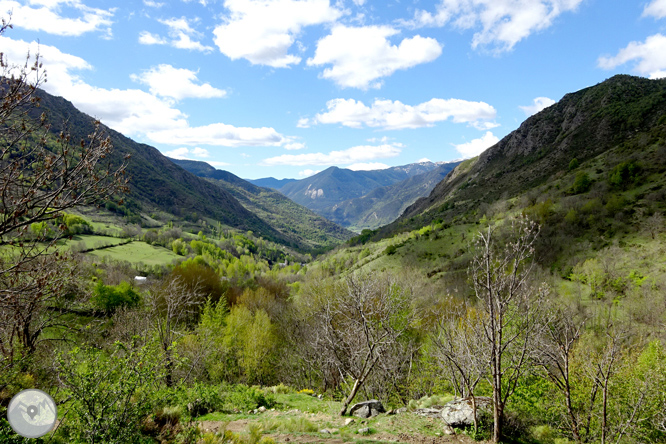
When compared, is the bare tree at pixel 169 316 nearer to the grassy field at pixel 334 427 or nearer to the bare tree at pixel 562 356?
the grassy field at pixel 334 427

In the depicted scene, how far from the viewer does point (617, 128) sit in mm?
82562

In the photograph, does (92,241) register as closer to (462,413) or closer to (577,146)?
(462,413)

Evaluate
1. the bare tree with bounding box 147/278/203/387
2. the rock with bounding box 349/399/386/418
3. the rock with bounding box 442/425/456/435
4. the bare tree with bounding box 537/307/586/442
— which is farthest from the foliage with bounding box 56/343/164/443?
the bare tree with bounding box 537/307/586/442

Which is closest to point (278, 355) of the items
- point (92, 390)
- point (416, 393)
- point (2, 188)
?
point (416, 393)

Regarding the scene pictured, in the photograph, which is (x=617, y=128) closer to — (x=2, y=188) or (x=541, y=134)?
(x=541, y=134)

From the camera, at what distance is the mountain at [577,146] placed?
58788 millimetres

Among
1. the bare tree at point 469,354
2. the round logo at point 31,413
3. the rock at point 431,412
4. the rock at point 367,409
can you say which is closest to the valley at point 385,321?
the bare tree at point 469,354

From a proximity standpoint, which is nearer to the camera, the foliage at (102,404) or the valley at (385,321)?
the foliage at (102,404)

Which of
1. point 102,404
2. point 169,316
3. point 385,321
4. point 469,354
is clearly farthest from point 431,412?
point 169,316

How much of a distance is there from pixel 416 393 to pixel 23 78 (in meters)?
24.4

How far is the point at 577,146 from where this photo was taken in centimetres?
8850

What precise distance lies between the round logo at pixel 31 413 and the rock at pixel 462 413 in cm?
1144

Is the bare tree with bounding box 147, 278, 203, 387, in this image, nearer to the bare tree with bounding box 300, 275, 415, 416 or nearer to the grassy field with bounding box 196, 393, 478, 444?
the grassy field with bounding box 196, 393, 478, 444

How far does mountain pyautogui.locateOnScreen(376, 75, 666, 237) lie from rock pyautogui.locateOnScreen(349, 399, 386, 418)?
57705 millimetres
